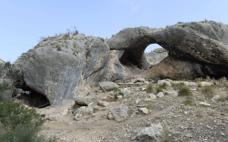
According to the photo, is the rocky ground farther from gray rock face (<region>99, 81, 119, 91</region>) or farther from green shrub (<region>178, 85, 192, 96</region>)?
→ gray rock face (<region>99, 81, 119, 91</region>)

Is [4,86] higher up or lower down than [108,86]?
higher up

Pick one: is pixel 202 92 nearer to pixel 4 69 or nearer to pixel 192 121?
pixel 192 121

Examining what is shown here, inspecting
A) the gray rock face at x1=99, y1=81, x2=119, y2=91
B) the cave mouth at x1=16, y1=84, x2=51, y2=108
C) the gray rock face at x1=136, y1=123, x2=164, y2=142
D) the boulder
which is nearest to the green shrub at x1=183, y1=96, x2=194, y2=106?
the boulder

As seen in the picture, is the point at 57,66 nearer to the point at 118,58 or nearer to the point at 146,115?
the point at 146,115

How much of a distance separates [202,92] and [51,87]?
16.0 feet

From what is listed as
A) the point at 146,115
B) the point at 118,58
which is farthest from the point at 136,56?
the point at 146,115

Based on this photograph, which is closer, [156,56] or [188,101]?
[188,101]

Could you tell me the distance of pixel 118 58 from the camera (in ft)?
64.2

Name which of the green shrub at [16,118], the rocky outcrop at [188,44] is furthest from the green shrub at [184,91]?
the green shrub at [16,118]

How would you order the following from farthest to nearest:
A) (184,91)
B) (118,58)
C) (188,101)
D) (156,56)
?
(156,56) < (118,58) < (184,91) < (188,101)

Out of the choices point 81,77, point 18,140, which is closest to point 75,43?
point 81,77

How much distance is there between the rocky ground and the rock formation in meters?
0.97

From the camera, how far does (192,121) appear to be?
11680 millimetres

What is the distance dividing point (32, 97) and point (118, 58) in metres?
4.70
